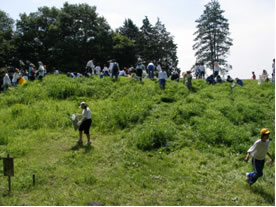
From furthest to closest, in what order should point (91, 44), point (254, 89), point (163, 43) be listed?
1. point (163, 43)
2. point (91, 44)
3. point (254, 89)

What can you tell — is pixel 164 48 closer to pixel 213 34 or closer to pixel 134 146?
pixel 213 34

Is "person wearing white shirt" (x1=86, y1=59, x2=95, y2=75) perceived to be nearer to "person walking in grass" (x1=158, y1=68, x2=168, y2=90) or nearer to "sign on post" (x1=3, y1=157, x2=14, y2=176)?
"person walking in grass" (x1=158, y1=68, x2=168, y2=90)

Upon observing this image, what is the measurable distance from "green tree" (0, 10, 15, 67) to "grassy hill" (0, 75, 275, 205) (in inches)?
843

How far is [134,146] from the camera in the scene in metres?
9.98

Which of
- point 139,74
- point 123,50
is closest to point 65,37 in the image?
point 123,50

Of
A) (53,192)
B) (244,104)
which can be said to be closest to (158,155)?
(53,192)

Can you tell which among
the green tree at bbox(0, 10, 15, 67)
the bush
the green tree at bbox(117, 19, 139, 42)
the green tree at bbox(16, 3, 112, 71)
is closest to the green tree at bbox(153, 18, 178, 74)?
the green tree at bbox(117, 19, 139, 42)

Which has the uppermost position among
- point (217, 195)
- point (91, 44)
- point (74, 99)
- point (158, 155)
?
point (91, 44)

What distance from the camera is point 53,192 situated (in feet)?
22.0

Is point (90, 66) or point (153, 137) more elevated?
point (90, 66)

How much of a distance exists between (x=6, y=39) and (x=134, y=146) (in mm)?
36897

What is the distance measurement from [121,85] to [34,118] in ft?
24.9

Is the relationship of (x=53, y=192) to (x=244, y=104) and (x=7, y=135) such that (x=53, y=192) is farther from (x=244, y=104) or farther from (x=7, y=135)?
(x=244, y=104)

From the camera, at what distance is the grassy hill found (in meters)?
6.85
